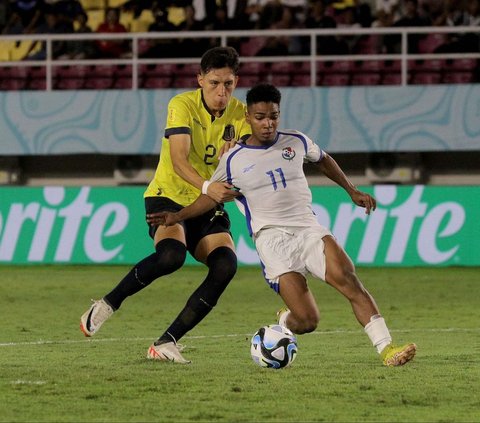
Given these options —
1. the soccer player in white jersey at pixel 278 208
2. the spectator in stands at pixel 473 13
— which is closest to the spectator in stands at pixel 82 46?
the spectator in stands at pixel 473 13

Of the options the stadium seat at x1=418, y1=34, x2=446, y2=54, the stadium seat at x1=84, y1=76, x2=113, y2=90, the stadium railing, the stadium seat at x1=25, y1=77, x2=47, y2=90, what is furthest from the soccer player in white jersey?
the stadium seat at x1=25, y1=77, x2=47, y2=90

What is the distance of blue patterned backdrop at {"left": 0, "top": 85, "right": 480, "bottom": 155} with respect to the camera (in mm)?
19766

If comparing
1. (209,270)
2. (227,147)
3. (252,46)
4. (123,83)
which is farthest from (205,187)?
(123,83)

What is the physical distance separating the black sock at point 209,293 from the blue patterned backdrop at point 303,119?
1134 centimetres

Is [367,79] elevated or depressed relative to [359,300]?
depressed

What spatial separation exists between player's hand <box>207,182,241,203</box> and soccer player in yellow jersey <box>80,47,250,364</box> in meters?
0.19

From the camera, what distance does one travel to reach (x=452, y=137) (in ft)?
65.3

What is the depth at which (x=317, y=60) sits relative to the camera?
64.8ft

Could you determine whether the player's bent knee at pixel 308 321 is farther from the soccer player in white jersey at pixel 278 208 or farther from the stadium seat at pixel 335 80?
the stadium seat at pixel 335 80

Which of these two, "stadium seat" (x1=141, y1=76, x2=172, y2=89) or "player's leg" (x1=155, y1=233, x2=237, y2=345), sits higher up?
"player's leg" (x1=155, y1=233, x2=237, y2=345)

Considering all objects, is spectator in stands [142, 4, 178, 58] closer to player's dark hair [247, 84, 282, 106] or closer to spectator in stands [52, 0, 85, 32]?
spectator in stands [52, 0, 85, 32]

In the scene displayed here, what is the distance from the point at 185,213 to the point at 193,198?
57cm

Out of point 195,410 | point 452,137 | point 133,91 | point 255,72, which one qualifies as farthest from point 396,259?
point 195,410

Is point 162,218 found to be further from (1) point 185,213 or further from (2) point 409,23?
(2) point 409,23
